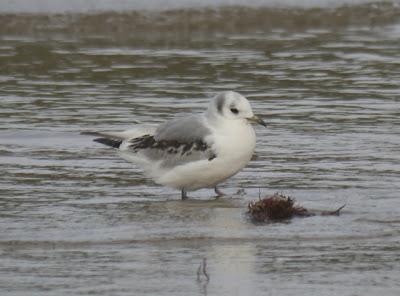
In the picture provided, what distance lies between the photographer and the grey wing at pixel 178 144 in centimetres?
954

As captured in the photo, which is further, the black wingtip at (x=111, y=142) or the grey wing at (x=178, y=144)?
the black wingtip at (x=111, y=142)

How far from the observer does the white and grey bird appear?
947cm

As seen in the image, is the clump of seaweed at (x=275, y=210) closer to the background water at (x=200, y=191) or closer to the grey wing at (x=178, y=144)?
the background water at (x=200, y=191)

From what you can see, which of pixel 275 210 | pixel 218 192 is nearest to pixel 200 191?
pixel 218 192

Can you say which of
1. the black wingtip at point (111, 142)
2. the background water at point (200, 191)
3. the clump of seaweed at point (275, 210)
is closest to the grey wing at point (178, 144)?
the black wingtip at point (111, 142)

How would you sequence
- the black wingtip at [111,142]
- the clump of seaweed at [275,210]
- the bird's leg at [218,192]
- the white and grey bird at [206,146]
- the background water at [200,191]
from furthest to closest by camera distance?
the black wingtip at [111,142]
the bird's leg at [218,192]
the white and grey bird at [206,146]
the clump of seaweed at [275,210]
the background water at [200,191]

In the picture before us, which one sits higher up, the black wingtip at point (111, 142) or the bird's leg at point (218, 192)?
the black wingtip at point (111, 142)

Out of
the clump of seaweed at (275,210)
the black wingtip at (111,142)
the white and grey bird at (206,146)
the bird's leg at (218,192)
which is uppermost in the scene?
the black wingtip at (111,142)

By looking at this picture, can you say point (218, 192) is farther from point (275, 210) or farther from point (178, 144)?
point (275, 210)

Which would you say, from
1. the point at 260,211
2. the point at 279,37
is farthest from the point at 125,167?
the point at 279,37

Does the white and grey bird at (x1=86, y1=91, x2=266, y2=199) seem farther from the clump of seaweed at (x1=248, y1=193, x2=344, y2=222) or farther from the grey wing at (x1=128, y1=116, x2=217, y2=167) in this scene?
the clump of seaweed at (x1=248, y1=193, x2=344, y2=222)

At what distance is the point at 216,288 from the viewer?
6.94 meters

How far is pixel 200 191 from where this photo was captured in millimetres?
10234

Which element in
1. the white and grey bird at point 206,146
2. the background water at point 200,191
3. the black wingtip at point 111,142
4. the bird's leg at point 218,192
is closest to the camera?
the background water at point 200,191
